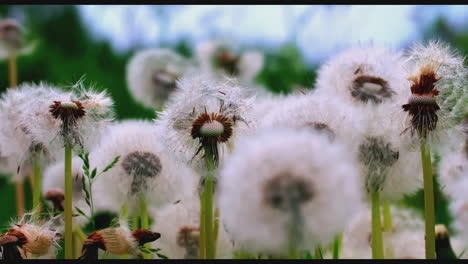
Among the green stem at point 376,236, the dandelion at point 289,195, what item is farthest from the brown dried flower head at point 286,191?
the green stem at point 376,236

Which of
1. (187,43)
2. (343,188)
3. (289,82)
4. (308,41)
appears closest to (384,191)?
(343,188)

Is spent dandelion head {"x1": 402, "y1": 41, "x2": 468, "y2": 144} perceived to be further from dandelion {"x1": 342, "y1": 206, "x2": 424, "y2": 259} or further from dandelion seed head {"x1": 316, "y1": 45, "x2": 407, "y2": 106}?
dandelion {"x1": 342, "y1": 206, "x2": 424, "y2": 259}

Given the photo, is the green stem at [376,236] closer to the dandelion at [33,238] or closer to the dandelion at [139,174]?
the dandelion at [139,174]

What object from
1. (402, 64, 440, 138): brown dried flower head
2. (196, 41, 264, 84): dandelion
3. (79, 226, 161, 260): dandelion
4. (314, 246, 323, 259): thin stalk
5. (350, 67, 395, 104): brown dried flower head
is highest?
(196, 41, 264, 84): dandelion

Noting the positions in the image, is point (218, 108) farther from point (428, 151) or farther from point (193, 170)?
point (428, 151)

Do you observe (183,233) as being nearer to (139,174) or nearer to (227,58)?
(139,174)

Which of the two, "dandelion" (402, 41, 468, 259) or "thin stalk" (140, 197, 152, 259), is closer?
"dandelion" (402, 41, 468, 259)

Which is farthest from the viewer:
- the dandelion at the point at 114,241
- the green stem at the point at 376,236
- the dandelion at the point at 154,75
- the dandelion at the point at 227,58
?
the dandelion at the point at 227,58

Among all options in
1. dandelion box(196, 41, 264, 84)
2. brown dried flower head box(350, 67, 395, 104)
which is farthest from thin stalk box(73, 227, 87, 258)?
dandelion box(196, 41, 264, 84)
